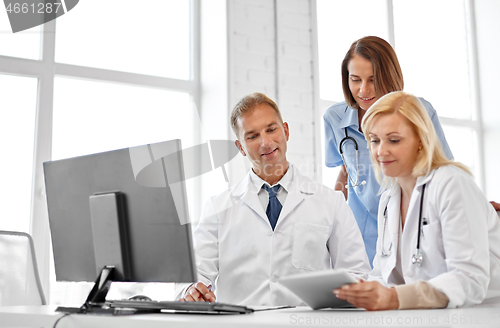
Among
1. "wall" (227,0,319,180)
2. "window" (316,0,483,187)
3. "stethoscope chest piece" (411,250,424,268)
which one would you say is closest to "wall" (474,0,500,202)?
"window" (316,0,483,187)

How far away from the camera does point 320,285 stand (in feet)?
3.14

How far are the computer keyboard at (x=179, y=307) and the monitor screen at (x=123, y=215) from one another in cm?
5

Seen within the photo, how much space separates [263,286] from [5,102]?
171cm

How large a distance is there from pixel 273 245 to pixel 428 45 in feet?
10.6

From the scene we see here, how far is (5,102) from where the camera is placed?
2582 mm

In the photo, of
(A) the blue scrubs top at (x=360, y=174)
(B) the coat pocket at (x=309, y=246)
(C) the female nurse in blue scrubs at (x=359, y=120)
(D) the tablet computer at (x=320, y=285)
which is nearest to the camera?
(D) the tablet computer at (x=320, y=285)

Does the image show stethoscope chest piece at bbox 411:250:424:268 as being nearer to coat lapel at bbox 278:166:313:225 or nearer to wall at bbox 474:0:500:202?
coat lapel at bbox 278:166:313:225

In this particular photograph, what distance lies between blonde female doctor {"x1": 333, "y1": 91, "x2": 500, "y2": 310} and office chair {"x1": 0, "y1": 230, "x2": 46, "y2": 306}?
1.03 meters

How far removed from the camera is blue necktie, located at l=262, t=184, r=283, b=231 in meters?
1.75

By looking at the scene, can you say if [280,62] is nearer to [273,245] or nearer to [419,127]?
[273,245]

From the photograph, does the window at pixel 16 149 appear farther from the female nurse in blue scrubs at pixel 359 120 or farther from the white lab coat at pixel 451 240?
the white lab coat at pixel 451 240

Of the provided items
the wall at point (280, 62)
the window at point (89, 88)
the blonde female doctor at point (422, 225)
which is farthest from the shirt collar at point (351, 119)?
the window at point (89, 88)

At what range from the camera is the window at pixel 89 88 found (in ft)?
8.48

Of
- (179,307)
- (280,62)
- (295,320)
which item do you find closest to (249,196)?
(179,307)
